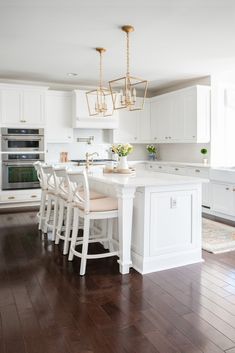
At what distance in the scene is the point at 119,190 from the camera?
10.1 ft

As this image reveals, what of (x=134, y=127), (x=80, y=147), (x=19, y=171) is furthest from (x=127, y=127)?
(x=19, y=171)

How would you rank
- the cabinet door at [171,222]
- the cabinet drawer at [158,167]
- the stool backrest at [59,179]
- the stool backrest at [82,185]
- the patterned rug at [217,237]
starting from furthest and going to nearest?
the cabinet drawer at [158,167]
the patterned rug at [217,237]
the stool backrest at [59,179]
the cabinet door at [171,222]
the stool backrest at [82,185]

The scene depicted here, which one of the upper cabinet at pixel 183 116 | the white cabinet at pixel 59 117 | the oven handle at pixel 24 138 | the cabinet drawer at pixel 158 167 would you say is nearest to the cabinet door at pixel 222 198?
the upper cabinet at pixel 183 116

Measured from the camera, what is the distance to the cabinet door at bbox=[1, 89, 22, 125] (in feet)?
19.9

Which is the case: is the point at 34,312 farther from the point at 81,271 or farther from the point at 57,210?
the point at 57,210

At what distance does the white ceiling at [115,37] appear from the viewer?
10.5ft

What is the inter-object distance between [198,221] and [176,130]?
3587mm

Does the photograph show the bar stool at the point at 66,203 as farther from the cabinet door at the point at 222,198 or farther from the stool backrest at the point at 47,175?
the cabinet door at the point at 222,198

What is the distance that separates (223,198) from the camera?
5348 millimetres

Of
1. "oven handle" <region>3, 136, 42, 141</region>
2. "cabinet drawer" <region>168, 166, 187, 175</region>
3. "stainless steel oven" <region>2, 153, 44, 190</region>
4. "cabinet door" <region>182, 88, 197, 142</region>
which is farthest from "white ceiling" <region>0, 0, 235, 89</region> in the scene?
"cabinet drawer" <region>168, 166, 187, 175</region>

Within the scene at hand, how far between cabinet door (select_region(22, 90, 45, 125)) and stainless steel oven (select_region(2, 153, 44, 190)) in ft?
2.21

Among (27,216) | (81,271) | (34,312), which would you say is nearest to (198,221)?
(81,271)

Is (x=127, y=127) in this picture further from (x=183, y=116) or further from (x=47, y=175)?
(x=47, y=175)

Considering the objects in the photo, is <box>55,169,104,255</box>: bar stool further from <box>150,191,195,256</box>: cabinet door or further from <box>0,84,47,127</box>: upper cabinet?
<box>0,84,47,127</box>: upper cabinet
